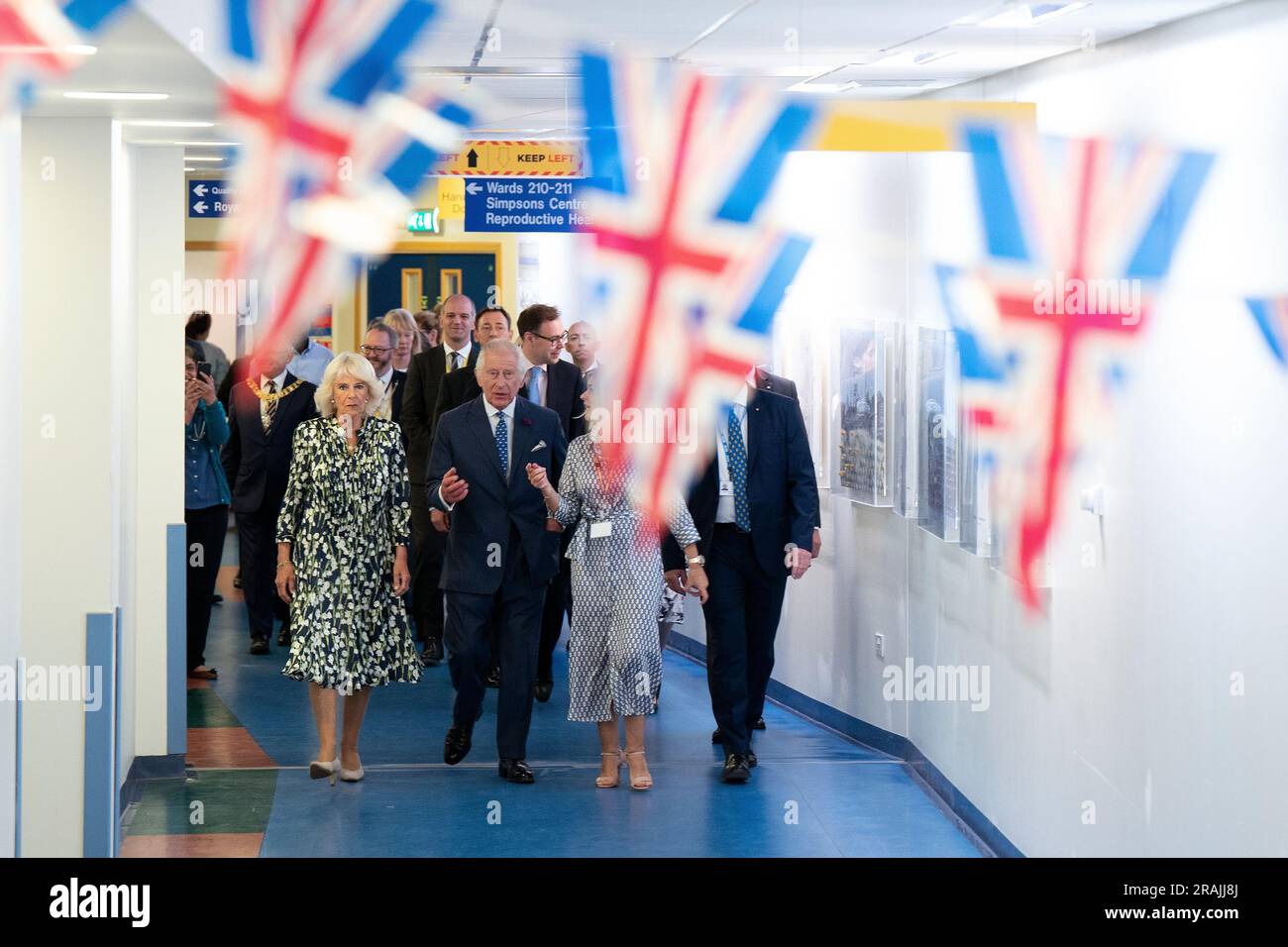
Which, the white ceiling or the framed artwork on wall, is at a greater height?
the white ceiling

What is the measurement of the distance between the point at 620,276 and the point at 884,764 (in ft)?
9.65

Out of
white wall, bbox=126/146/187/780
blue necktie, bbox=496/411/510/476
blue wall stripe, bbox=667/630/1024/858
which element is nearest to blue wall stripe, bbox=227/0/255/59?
white wall, bbox=126/146/187/780

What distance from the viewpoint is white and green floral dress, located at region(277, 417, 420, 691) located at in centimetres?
630

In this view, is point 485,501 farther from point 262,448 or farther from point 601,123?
point 262,448

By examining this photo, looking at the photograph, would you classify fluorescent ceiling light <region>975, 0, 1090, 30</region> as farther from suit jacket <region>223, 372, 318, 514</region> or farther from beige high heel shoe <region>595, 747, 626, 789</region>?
suit jacket <region>223, 372, 318, 514</region>

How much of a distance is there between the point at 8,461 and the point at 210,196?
974 cm

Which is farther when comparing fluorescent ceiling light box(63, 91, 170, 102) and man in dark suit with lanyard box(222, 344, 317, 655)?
man in dark suit with lanyard box(222, 344, 317, 655)

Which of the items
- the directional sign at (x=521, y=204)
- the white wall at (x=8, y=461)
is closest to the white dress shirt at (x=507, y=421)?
the white wall at (x=8, y=461)

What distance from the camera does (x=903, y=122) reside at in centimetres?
531

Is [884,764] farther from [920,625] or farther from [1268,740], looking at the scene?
[1268,740]

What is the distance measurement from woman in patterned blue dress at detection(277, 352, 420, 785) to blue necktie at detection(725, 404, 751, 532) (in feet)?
4.24

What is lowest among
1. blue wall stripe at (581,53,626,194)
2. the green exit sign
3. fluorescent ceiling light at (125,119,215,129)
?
fluorescent ceiling light at (125,119,215,129)

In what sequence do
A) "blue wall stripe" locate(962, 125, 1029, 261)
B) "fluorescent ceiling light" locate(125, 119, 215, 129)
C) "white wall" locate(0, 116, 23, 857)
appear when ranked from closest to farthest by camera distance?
"white wall" locate(0, 116, 23, 857), "fluorescent ceiling light" locate(125, 119, 215, 129), "blue wall stripe" locate(962, 125, 1029, 261)
